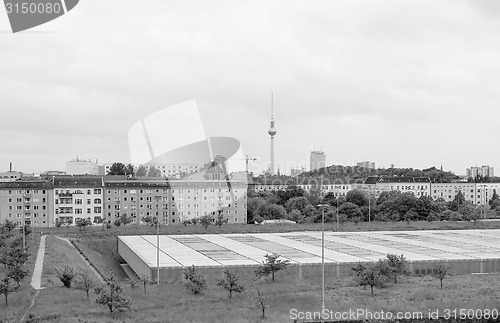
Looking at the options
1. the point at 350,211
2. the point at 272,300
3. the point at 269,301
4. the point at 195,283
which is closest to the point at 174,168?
the point at 350,211

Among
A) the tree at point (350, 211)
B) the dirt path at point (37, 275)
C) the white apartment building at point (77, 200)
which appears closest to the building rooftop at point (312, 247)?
the dirt path at point (37, 275)

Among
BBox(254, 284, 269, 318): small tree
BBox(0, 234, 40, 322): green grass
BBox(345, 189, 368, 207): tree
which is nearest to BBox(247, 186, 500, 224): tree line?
BBox(345, 189, 368, 207): tree

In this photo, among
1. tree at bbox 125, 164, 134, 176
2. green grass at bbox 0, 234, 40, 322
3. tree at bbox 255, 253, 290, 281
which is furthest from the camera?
tree at bbox 125, 164, 134, 176

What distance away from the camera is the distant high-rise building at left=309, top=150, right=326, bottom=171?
506ft

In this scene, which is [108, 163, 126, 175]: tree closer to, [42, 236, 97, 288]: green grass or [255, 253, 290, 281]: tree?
[42, 236, 97, 288]: green grass

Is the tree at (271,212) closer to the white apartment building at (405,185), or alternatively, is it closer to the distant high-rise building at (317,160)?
the white apartment building at (405,185)

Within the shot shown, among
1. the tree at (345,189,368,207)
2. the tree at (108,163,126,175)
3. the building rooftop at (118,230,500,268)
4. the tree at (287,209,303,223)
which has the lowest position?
the tree at (287,209,303,223)

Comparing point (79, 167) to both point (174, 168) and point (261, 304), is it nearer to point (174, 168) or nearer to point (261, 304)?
point (174, 168)

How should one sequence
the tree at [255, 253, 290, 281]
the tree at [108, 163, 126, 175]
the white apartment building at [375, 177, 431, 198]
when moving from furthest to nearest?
the white apartment building at [375, 177, 431, 198], the tree at [108, 163, 126, 175], the tree at [255, 253, 290, 281]

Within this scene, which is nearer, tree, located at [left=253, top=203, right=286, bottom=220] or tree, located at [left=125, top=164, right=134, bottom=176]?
tree, located at [left=253, top=203, right=286, bottom=220]

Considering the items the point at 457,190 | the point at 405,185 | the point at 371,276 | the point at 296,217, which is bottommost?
the point at 296,217

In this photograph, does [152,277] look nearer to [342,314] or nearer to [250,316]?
[250,316]

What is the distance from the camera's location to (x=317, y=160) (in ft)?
508

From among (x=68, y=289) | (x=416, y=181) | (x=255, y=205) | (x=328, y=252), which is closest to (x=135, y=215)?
(x=255, y=205)
